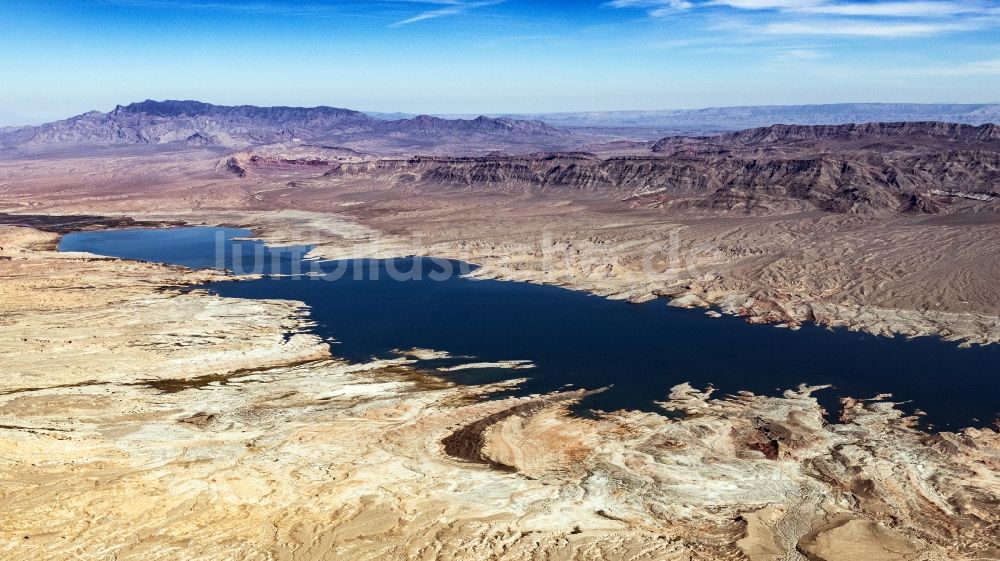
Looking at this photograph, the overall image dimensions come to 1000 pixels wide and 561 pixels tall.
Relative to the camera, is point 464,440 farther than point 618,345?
No

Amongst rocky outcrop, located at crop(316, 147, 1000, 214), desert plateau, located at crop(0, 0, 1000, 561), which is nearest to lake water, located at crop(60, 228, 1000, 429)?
desert plateau, located at crop(0, 0, 1000, 561)

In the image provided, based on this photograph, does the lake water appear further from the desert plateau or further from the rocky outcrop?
the rocky outcrop

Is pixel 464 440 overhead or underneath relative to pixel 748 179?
underneath

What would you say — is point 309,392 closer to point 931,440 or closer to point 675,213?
point 931,440

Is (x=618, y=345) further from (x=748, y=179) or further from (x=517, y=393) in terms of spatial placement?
(x=748, y=179)

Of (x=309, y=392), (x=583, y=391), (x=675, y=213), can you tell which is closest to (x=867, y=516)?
(x=583, y=391)

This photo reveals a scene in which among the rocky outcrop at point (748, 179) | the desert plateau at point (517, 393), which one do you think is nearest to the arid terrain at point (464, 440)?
the desert plateau at point (517, 393)

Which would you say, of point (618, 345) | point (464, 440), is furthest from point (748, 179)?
point (464, 440)

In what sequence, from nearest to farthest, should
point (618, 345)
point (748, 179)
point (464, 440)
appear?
point (464, 440) < point (618, 345) < point (748, 179)
